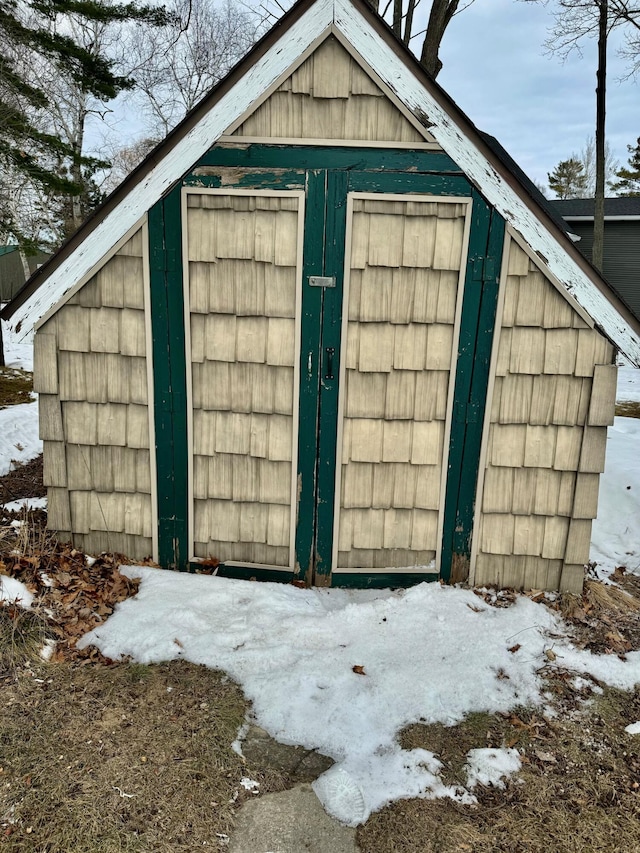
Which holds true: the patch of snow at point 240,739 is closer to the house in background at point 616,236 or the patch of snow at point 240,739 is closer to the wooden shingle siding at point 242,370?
the wooden shingle siding at point 242,370

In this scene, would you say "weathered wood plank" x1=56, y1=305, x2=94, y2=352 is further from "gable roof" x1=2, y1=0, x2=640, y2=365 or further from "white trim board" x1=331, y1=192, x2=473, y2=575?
"white trim board" x1=331, y1=192, x2=473, y2=575

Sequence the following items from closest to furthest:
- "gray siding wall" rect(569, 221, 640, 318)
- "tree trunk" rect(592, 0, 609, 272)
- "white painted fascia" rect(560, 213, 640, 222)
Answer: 1. "tree trunk" rect(592, 0, 609, 272)
2. "white painted fascia" rect(560, 213, 640, 222)
3. "gray siding wall" rect(569, 221, 640, 318)

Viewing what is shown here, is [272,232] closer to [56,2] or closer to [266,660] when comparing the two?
[266,660]

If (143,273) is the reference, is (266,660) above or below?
below

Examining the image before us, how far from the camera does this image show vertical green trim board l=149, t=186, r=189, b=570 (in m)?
3.46

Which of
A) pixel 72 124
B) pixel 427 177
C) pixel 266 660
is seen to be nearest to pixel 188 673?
pixel 266 660

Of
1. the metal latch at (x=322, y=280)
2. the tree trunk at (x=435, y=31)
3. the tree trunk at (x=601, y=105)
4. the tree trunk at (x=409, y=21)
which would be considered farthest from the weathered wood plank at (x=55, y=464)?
the tree trunk at (x=601, y=105)

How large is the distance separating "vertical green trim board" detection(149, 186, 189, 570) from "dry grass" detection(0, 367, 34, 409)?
204 inches

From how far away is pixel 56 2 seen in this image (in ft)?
45.9

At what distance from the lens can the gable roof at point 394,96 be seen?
3.13 metres

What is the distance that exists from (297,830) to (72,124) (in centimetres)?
2298

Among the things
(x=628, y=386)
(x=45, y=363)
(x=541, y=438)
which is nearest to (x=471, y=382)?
(x=541, y=438)

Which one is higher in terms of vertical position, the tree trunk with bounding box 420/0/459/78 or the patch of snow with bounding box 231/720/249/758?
the tree trunk with bounding box 420/0/459/78

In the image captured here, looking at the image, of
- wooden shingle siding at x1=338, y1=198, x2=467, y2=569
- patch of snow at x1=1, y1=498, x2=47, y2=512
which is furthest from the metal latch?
patch of snow at x1=1, y1=498, x2=47, y2=512
